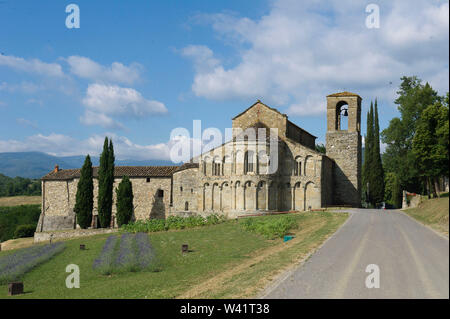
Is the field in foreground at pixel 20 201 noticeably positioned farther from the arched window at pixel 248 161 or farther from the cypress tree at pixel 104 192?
the arched window at pixel 248 161

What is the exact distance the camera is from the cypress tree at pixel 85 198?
2046 inches

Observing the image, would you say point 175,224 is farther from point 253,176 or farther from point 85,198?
point 85,198

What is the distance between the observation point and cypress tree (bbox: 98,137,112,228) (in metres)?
51.4

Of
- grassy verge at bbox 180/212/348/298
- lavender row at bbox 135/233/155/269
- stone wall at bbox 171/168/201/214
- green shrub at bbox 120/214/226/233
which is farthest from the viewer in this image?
stone wall at bbox 171/168/201/214

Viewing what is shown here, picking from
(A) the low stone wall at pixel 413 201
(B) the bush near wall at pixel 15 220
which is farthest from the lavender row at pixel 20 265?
(A) the low stone wall at pixel 413 201

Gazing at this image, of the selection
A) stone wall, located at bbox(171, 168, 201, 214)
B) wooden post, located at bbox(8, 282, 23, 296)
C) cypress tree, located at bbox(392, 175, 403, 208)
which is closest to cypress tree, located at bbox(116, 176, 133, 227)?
stone wall, located at bbox(171, 168, 201, 214)

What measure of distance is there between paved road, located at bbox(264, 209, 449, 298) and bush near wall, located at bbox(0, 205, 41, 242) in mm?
56658

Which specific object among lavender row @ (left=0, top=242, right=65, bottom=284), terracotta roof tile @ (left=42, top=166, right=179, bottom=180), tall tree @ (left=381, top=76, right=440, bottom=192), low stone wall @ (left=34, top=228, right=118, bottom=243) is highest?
tall tree @ (left=381, top=76, right=440, bottom=192)

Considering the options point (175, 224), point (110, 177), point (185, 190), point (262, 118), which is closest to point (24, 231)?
point (110, 177)

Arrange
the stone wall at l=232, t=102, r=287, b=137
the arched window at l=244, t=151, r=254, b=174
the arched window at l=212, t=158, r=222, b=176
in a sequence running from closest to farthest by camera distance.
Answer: the arched window at l=244, t=151, r=254, b=174, the arched window at l=212, t=158, r=222, b=176, the stone wall at l=232, t=102, r=287, b=137

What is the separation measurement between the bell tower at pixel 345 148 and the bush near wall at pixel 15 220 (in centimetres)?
4454

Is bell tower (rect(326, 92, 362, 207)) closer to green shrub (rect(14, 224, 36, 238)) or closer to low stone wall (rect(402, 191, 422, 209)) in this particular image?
low stone wall (rect(402, 191, 422, 209))

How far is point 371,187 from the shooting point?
56969mm
